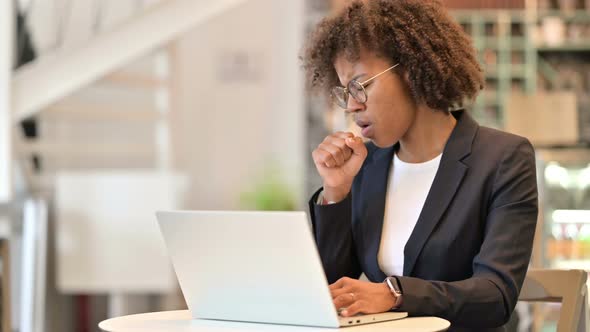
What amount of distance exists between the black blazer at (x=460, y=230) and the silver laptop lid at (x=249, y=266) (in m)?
0.23

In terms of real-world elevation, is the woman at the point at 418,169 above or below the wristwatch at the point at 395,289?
above

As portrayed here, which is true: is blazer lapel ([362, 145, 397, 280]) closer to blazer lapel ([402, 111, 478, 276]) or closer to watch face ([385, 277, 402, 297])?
blazer lapel ([402, 111, 478, 276])

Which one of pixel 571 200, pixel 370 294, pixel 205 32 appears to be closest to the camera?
pixel 370 294

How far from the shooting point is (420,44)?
1.84m

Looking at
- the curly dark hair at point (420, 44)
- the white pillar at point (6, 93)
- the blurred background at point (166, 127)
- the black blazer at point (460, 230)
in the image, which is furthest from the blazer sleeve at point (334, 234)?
the white pillar at point (6, 93)

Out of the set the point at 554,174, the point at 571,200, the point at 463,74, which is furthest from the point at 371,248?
the point at 554,174

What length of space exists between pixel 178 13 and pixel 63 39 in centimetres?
71

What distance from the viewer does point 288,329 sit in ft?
4.74

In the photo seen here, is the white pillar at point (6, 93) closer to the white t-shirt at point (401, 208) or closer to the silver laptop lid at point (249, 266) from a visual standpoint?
the white t-shirt at point (401, 208)

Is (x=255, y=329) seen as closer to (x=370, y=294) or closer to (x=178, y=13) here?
(x=370, y=294)

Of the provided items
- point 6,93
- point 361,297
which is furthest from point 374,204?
point 6,93

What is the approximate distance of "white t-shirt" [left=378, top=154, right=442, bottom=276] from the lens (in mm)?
1884

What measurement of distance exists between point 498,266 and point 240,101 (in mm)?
6342

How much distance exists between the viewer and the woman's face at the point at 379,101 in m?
1.83
